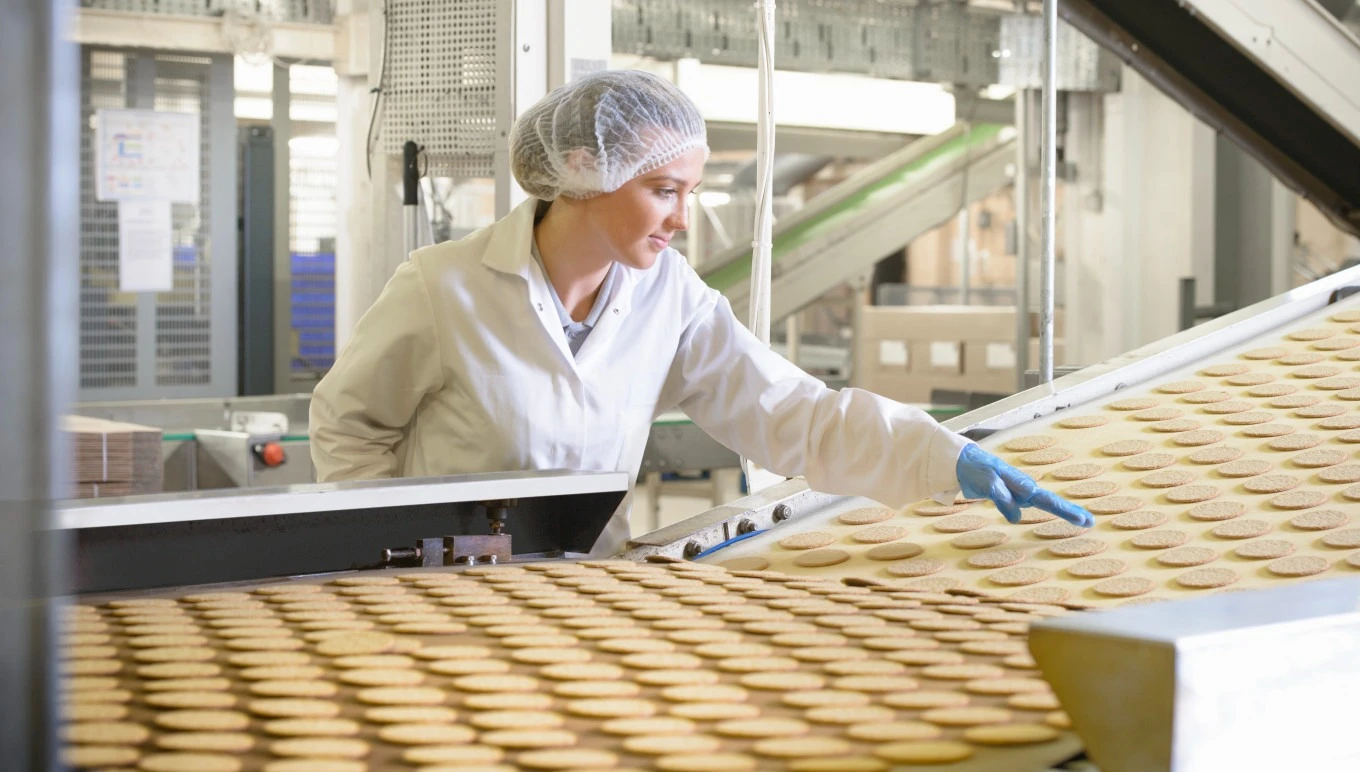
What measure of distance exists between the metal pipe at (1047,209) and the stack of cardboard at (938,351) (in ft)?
11.8

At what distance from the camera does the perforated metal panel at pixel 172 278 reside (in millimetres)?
4930

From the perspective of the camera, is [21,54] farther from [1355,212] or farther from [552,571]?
[1355,212]

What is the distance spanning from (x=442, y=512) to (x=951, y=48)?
14.4 ft

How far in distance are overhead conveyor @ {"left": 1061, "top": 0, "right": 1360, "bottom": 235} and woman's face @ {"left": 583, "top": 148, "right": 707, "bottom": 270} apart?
8.20 ft

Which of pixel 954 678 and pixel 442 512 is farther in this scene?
pixel 442 512

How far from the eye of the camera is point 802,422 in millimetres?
2170

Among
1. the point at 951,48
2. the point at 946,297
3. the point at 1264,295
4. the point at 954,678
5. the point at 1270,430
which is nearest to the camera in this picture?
the point at 954,678

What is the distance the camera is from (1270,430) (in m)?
2.12

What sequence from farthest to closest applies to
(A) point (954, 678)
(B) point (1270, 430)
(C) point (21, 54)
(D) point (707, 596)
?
(B) point (1270, 430), (D) point (707, 596), (A) point (954, 678), (C) point (21, 54)

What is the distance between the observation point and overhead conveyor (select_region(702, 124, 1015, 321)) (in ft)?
19.1

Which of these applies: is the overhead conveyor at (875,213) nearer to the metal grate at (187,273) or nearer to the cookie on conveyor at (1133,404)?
the metal grate at (187,273)

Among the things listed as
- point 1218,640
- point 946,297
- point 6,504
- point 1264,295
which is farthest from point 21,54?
point 946,297

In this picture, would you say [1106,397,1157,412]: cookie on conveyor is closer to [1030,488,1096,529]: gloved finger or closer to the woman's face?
[1030,488,1096,529]: gloved finger

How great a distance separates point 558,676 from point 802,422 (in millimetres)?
1025
